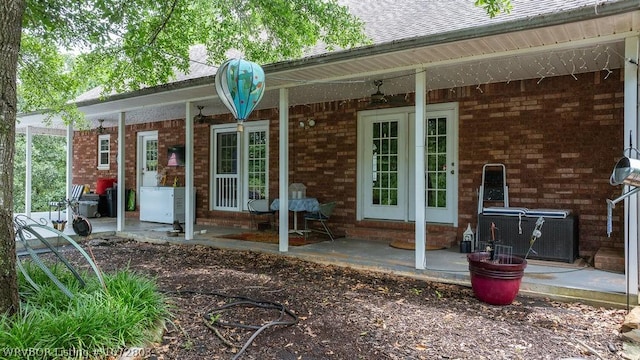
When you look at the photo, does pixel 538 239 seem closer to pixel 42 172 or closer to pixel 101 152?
pixel 101 152

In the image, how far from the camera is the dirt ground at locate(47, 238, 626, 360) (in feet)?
9.85

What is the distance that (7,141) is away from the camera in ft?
9.46

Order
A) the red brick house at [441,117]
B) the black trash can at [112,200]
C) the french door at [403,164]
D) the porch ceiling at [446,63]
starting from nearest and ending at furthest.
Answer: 1. the porch ceiling at [446,63]
2. the red brick house at [441,117]
3. the french door at [403,164]
4. the black trash can at [112,200]

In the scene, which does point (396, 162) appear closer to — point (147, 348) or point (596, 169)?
point (596, 169)

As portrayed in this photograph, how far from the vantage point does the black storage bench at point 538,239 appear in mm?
5184

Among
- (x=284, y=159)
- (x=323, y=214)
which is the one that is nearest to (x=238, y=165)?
(x=323, y=214)

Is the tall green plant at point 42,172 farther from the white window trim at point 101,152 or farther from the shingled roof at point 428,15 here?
the shingled roof at point 428,15

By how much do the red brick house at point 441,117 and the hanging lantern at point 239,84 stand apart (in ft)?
3.01

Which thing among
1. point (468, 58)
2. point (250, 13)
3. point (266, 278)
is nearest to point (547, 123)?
point (468, 58)

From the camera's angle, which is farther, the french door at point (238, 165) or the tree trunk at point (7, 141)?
the french door at point (238, 165)

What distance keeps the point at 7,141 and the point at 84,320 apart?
52.5 inches

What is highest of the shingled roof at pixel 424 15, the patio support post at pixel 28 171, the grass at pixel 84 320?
the shingled roof at pixel 424 15

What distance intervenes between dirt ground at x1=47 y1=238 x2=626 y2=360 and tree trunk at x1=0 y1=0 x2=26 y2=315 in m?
1.04

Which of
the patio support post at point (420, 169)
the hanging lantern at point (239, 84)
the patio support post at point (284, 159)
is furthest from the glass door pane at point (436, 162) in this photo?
the hanging lantern at point (239, 84)
